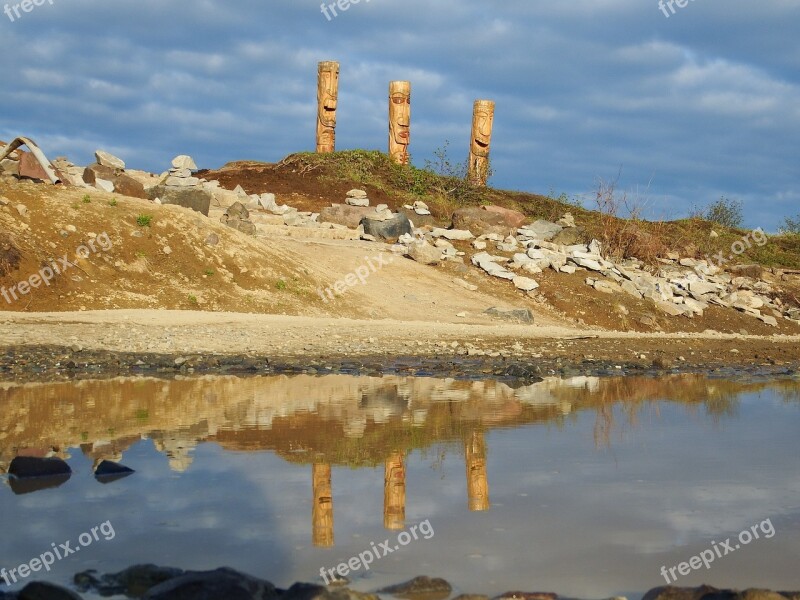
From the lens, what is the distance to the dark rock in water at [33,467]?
647 centimetres

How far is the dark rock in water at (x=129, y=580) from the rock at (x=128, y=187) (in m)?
18.7

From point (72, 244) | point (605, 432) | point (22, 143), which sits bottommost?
point (605, 432)

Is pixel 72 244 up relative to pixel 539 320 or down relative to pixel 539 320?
up

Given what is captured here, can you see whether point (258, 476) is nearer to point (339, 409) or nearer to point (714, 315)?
point (339, 409)

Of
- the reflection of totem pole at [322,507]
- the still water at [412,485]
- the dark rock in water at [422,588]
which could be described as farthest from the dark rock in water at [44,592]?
the reflection of totem pole at [322,507]

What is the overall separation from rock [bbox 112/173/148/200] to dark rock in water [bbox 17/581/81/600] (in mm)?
19056

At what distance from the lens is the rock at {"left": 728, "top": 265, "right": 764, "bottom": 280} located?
2883 cm

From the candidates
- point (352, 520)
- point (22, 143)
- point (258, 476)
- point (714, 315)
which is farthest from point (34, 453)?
point (714, 315)

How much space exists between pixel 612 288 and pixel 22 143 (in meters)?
14.0

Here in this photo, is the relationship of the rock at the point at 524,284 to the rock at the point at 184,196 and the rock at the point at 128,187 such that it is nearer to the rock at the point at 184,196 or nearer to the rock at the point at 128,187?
the rock at the point at 184,196

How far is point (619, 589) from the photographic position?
172 inches

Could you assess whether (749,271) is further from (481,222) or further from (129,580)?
(129,580)

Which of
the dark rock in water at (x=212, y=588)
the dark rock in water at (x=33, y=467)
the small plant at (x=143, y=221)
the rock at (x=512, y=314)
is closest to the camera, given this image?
the dark rock in water at (x=212, y=588)

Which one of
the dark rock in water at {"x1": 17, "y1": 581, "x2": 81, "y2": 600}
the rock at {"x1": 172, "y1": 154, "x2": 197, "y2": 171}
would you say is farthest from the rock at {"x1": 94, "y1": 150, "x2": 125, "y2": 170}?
the dark rock in water at {"x1": 17, "y1": 581, "x2": 81, "y2": 600}
